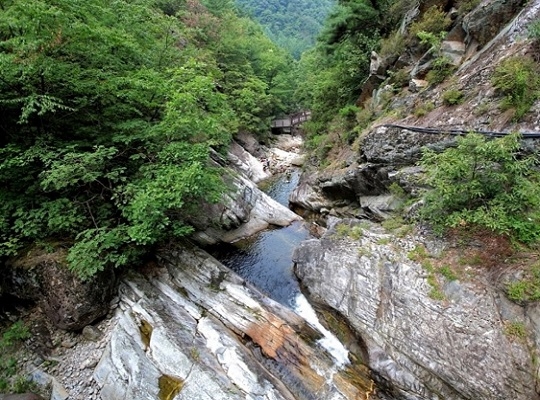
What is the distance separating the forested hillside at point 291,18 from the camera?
265ft

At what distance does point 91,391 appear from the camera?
552 cm

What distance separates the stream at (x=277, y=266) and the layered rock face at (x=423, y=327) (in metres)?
0.64

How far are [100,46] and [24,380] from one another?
23.4ft

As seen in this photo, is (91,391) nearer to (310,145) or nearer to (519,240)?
(519,240)

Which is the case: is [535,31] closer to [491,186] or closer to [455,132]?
[455,132]

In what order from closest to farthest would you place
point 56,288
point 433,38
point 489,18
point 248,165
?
point 56,288, point 489,18, point 433,38, point 248,165

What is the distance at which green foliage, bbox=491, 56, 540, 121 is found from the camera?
6.34 meters

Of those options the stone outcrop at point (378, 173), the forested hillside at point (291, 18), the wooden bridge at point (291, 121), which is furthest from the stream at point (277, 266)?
the forested hillside at point (291, 18)

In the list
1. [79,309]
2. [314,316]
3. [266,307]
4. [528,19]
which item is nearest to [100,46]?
[79,309]

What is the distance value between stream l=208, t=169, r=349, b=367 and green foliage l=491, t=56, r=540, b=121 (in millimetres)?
6585

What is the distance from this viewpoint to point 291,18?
93688 millimetres

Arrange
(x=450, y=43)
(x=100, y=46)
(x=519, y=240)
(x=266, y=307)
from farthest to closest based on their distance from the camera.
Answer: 1. (x=450, y=43)
2. (x=266, y=307)
3. (x=100, y=46)
4. (x=519, y=240)

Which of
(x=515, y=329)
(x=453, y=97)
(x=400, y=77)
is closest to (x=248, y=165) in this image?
(x=400, y=77)

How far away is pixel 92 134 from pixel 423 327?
333 inches
